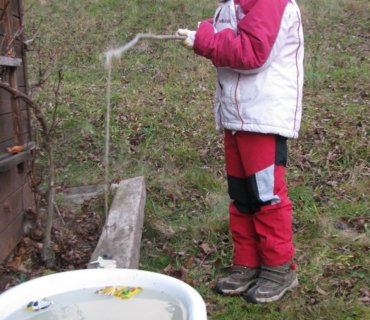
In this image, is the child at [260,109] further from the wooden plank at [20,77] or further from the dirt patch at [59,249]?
the wooden plank at [20,77]

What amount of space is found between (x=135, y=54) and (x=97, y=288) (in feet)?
27.3

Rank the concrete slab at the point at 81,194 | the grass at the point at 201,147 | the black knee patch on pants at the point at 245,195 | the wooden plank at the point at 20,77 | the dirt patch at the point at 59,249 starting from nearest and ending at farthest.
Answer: the black knee patch on pants at the point at 245,195
the dirt patch at the point at 59,249
the grass at the point at 201,147
the wooden plank at the point at 20,77
the concrete slab at the point at 81,194

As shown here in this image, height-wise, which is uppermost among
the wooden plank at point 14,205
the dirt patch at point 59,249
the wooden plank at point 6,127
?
the wooden plank at point 6,127

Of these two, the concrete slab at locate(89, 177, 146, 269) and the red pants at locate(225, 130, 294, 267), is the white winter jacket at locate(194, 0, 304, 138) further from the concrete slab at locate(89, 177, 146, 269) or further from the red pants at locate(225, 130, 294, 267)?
the concrete slab at locate(89, 177, 146, 269)

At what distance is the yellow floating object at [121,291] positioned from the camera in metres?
1.92

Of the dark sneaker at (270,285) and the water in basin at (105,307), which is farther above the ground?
the water in basin at (105,307)

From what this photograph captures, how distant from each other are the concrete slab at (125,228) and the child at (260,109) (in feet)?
2.05

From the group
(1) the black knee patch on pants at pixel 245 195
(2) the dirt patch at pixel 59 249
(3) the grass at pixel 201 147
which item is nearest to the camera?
(1) the black knee patch on pants at pixel 245 195

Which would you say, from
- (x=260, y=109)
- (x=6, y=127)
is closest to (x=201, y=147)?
(x=6, y=127)

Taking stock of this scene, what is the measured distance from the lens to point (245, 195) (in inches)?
107

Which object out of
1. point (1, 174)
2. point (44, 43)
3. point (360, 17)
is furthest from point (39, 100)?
point (360, 17)

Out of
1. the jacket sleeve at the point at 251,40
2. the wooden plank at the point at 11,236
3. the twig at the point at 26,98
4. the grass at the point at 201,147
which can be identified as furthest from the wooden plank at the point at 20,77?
the jacket sleeve at the point at 251,40

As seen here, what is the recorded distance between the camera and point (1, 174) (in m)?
2.95

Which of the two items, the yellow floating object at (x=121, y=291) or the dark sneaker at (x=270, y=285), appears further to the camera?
the dark sneaker at (x=270, y=285)
